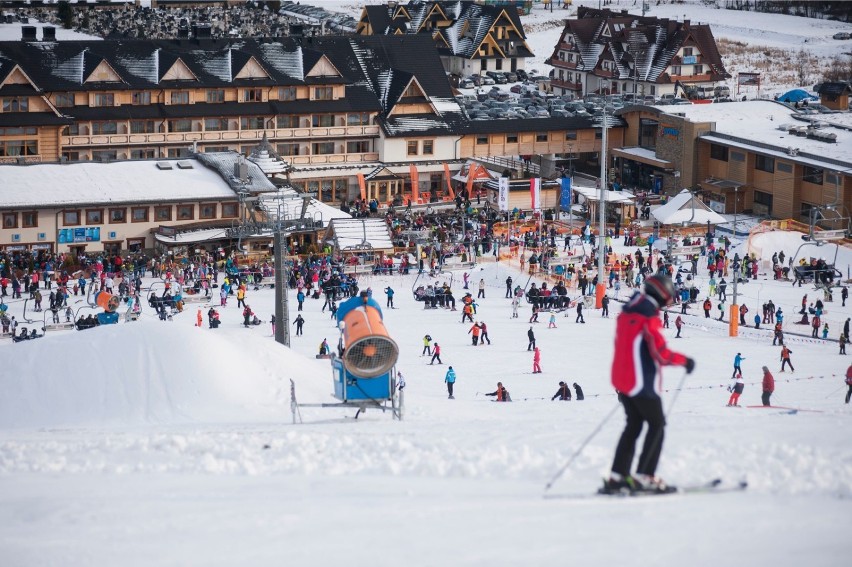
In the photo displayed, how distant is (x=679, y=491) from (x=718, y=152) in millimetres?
47278

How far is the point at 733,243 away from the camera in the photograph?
49.0 m

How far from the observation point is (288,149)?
60000 mm

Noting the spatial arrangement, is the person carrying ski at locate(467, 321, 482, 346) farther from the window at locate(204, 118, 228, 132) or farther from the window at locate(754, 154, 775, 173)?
the window at locate(204, 118, 228, 132)

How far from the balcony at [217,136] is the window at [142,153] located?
→ 286 mm

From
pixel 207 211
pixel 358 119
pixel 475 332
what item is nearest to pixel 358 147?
pixel 358 119

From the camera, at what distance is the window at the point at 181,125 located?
5903 cm

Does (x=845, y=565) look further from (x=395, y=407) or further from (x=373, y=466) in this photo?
(x=395, y=407)

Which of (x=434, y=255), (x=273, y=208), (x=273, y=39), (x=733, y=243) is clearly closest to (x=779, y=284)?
(x=733, y=243)

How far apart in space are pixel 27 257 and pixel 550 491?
35070 mm

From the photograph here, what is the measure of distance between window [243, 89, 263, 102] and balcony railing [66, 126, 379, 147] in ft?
5.06

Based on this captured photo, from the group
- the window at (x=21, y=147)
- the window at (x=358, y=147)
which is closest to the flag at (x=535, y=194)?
the window at (x=358, y=147)

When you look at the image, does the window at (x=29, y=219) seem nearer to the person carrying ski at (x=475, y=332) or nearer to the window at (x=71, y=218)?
the window at (x=71, y=218)

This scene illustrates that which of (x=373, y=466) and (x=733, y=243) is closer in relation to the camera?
(x=373, y=466)

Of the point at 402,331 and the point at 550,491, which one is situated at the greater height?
the point at 550,491
